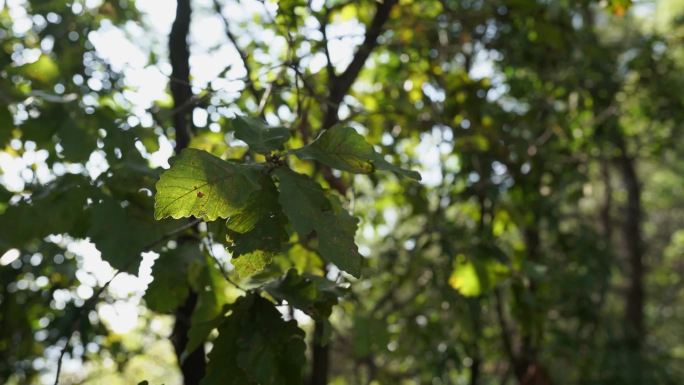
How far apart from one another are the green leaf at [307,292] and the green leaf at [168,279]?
29 cm

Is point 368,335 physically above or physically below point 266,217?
below

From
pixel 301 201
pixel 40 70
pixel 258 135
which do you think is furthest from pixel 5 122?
pixel 301 201

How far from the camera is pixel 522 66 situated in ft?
15.5

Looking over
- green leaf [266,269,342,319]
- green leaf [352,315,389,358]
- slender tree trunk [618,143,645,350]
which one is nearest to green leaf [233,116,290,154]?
green leaf [266,269,342,319]

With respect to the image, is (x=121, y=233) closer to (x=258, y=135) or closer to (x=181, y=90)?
(x=258, y=135)

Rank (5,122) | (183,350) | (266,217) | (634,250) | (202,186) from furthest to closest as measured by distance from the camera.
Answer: (634,250) → (183,350) → (5,122) → (266,217) → (202,186)

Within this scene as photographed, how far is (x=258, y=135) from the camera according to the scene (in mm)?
1364

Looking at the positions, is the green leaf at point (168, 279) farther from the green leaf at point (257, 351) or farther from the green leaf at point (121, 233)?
the green leaf at point (257, 351)

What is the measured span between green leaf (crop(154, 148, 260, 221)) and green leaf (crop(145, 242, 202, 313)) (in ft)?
1.70

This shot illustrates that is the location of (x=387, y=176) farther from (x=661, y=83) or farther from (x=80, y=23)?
(x=661, y=83)

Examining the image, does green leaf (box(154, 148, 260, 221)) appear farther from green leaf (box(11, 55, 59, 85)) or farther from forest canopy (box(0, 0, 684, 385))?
green leaf (box(11, 55, 59, 85))

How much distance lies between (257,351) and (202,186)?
38cm

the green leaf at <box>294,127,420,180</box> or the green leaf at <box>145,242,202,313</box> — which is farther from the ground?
the green leaf at <box>294,127,420,180</box>

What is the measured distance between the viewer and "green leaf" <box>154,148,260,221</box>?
46.9 inches
